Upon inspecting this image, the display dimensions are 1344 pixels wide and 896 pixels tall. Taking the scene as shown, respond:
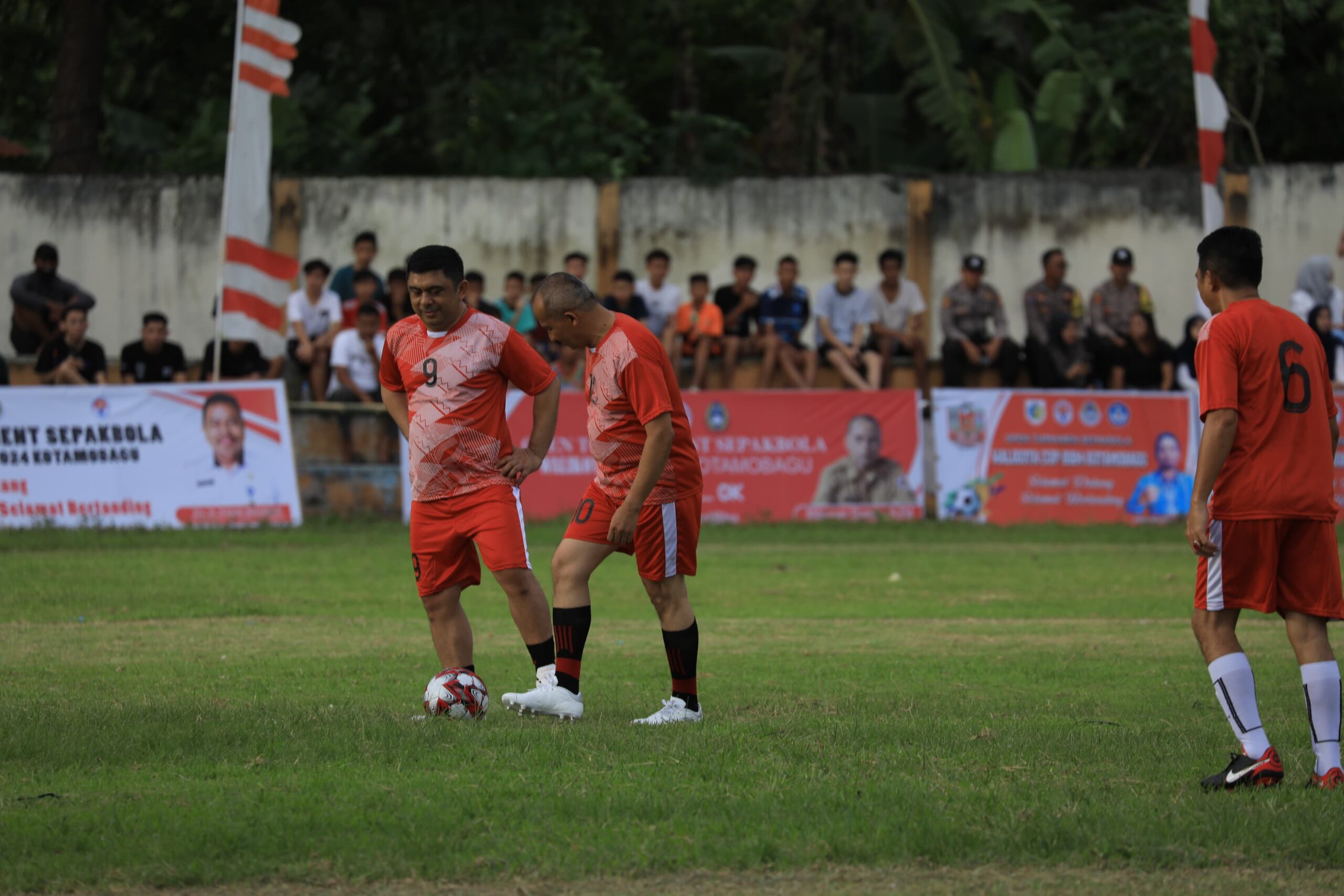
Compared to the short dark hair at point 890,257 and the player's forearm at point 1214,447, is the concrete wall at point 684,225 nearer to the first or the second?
the short dark hair at point 890,257

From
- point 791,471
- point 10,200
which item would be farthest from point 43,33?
point 791,471

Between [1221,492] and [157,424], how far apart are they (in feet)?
45.0

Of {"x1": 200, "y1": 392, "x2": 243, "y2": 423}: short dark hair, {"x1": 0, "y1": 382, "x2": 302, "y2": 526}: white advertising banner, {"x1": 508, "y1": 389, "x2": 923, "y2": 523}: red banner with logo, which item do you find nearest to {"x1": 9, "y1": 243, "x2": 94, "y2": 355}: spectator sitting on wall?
{"x1": 0, "y1": 382, "x2": 302, "y2": 526}: white advertising banner

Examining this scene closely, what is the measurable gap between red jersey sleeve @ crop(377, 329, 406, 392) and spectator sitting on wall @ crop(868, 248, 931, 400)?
42.7 ft

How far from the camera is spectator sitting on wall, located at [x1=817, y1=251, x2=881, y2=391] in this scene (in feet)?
66.5

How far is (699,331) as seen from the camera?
66.8 feet

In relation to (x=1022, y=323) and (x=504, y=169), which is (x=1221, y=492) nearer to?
(x=1022, y=323)

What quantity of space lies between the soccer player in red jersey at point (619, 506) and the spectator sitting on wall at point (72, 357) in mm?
12991

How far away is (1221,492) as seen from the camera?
6.28 m

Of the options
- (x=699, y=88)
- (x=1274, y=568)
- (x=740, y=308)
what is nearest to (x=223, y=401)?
(x=740, y=308)

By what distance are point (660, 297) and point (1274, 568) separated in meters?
14.8

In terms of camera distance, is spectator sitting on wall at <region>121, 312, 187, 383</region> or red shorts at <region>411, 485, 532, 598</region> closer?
red shorts at <region>411, 485, 532, 598</region>

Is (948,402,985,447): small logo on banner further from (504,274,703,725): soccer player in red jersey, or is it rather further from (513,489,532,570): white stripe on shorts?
(513,489,532,570): white stripe on shorts

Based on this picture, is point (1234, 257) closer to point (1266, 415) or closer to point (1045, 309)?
point (1266, 415)
